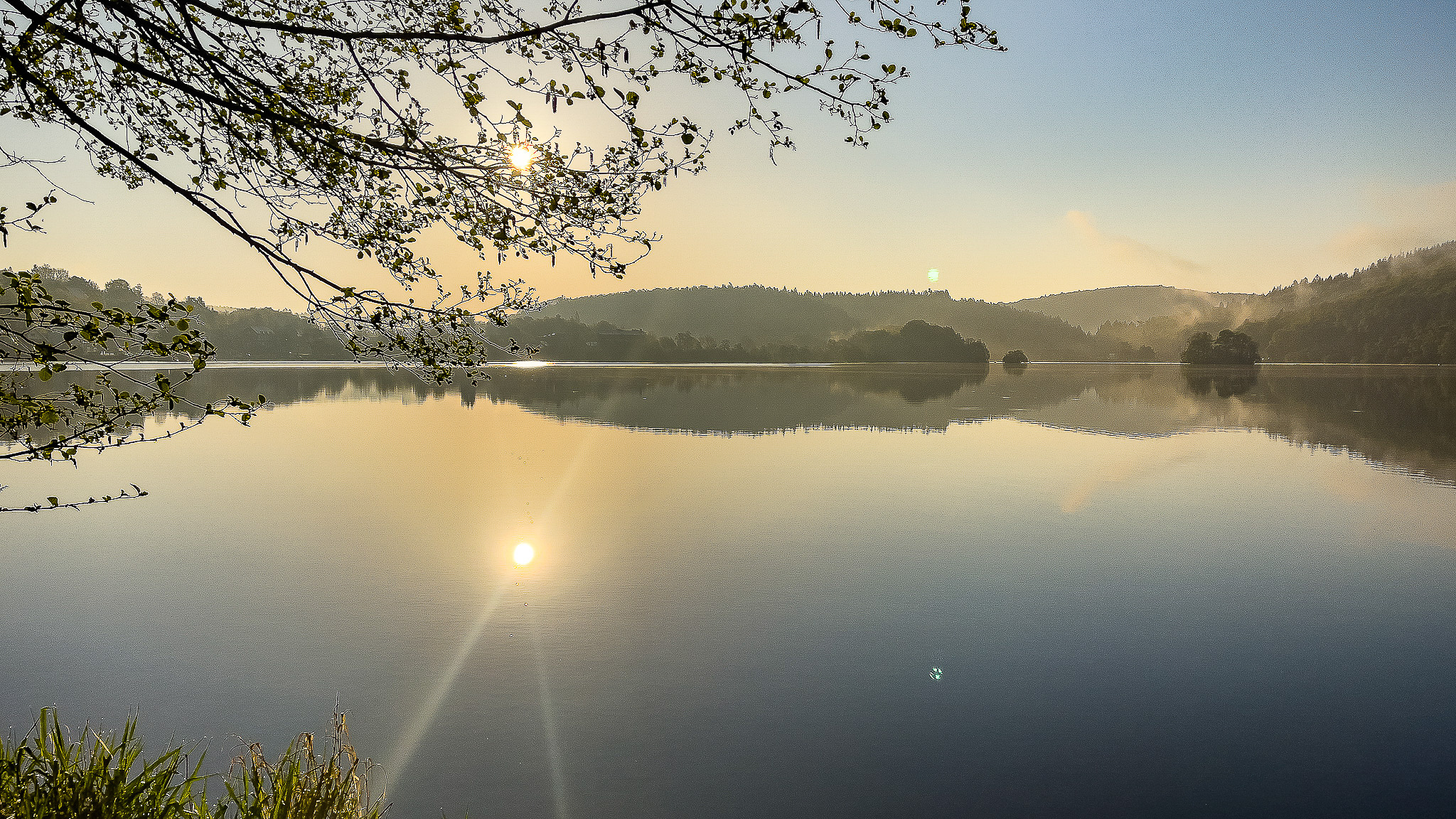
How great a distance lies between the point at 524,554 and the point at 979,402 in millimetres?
45500

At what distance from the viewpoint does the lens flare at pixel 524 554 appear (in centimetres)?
1547

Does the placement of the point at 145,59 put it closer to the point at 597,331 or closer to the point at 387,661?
the point at 387,661

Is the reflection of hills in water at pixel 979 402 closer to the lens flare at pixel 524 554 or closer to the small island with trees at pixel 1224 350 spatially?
the lens flare at pixel 524 554

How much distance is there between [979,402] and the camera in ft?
184

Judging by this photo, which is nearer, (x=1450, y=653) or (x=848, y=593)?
(x=1450, y=653)

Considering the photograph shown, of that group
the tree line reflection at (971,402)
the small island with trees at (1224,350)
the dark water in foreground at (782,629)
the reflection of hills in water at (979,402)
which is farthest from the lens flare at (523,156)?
the small island with trees at (1224,350)

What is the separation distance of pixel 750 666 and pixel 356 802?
4.96 metres

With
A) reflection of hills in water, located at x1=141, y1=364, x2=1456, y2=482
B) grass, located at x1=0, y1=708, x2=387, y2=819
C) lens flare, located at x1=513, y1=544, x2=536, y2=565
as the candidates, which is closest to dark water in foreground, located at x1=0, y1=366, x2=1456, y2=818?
lens flare, located at x1=513, y1=544, x2=536, y2=565

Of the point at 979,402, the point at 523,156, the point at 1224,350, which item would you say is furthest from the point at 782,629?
the point at 1224,350

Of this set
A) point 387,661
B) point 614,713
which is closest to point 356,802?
point 614,713

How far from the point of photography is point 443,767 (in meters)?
8.28

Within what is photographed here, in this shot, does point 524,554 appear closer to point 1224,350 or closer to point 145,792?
point 145,792

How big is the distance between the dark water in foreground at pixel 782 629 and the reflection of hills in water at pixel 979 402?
17.1 feet

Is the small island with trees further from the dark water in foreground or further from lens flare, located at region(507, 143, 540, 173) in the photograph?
lens flare, located at region(507, 143, 540, 173)
